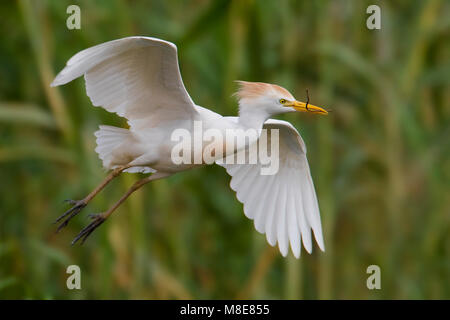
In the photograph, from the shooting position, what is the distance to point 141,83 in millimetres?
3475

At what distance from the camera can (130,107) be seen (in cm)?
356

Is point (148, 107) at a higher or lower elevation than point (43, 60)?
lower

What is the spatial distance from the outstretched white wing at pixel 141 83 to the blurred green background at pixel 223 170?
68 centimetres

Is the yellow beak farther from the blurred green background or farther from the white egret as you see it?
the blurred green background

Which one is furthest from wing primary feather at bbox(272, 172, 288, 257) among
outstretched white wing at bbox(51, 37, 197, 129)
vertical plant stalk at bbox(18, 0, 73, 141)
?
vertical plant stalk at bbox(18, 0, 73, 141)

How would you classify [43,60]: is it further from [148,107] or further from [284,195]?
[284,195]

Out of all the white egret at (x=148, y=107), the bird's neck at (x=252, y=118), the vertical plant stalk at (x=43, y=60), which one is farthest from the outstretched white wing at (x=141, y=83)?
the vertical plant stalk at (x=43, y=60)

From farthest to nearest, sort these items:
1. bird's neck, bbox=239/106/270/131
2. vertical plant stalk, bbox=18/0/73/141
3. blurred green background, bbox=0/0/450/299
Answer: blurred green background, bbox=0/0/450/299 < vertical plant stalk, bbox=18/0/73/141 < bird's neck, bbox=239/106/270/131

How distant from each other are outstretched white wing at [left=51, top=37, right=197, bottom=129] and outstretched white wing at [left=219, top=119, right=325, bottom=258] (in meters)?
0.55

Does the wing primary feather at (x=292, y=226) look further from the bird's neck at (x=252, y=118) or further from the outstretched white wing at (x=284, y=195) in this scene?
the bird's neck at (x=252, y=118)

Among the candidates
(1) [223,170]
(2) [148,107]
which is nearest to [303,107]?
(2) [148,107]

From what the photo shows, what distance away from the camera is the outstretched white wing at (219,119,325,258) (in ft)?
12.8

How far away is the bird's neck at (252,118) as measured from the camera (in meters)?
3.47

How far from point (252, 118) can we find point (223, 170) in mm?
1420
